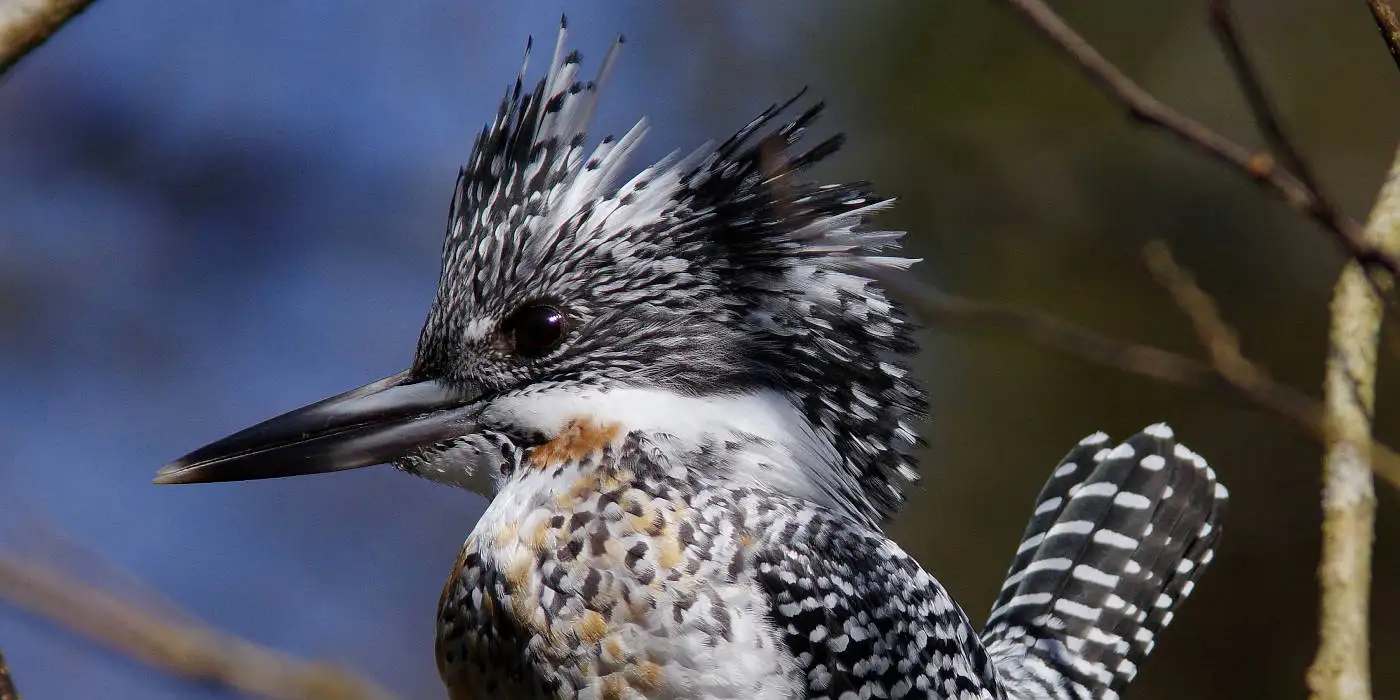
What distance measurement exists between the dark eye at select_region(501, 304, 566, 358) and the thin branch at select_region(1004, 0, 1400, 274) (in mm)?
1331

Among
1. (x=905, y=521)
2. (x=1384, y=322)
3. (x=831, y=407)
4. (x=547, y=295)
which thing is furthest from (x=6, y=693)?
(x=905, y=521)

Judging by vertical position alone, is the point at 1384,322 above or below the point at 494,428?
above

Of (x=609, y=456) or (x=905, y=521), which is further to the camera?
(x=905, y=521)

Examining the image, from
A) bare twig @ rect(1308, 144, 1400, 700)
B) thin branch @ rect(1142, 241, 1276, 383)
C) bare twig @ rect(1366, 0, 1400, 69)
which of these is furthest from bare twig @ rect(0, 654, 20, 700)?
bare twig @ rect(1308, 144, 1400, 700)

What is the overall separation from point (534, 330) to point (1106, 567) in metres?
1.72

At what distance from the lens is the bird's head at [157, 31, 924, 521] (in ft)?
8.52

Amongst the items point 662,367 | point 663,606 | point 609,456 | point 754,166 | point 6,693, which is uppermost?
point 754,166

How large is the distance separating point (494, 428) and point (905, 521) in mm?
3447

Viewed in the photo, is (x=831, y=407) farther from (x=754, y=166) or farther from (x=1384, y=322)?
(x=1384, y=322)

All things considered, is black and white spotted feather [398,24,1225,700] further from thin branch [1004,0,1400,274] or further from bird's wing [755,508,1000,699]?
thin branch [1004,0,1400,274]

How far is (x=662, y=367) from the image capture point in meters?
2.64

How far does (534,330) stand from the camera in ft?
8.70

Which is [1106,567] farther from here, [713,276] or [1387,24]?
[1387,24]

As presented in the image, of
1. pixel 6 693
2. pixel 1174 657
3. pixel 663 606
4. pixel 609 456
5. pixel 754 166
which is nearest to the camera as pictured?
pixel 6 693
